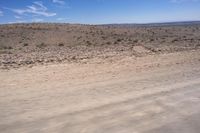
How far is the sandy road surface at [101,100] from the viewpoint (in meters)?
5.67

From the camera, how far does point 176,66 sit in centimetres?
1216

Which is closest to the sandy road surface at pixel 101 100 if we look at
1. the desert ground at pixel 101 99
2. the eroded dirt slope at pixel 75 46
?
the desert ground at pixel 101 99

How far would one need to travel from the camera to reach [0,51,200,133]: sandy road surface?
5.67 meters

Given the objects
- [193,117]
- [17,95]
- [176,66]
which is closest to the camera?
[193,117]

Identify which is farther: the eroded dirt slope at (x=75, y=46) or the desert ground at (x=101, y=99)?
the eroded dirt slope at (x=75, y=46)

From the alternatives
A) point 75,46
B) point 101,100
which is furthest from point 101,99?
point 75,46

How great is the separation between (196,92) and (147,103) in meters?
1.79

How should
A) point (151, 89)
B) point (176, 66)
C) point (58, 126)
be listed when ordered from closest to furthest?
1. point (58, 126)
2. point (151, 89)
3. point (176, 66)

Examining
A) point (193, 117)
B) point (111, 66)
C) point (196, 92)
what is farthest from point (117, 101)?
point (111, 66)

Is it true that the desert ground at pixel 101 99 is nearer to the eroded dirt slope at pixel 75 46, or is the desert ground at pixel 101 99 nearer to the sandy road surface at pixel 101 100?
the sandy road surface at pixel 101 100

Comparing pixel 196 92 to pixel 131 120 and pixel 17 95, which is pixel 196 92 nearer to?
pixel 131 120

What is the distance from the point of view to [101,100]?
722cm

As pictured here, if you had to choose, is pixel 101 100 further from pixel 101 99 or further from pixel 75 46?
pixel 75 46

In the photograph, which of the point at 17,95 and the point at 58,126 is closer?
the point at 58,126
